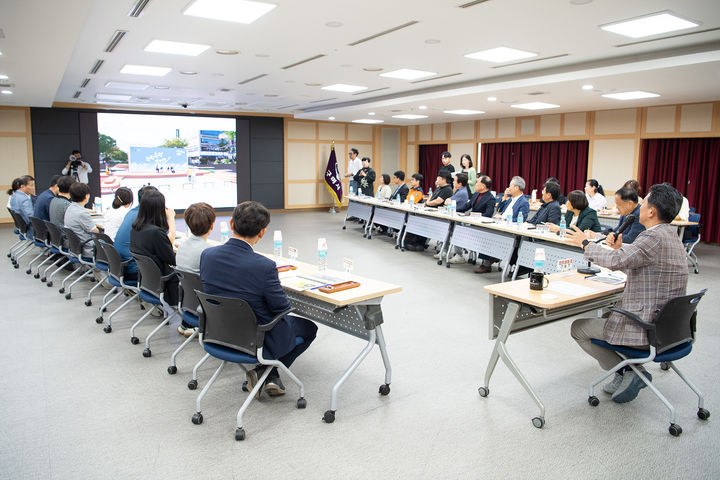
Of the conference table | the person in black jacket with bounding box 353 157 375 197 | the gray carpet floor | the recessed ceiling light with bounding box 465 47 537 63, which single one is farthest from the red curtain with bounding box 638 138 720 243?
the conference table

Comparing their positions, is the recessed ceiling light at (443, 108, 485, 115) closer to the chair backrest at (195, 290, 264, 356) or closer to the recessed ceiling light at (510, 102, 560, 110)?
the recessed ceiling light at (510, 102, 560, 110)

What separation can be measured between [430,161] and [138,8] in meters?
11.6

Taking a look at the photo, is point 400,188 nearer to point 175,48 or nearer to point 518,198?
point 518,198

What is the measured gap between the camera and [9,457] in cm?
254

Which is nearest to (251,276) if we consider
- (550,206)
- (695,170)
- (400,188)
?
(550,206)

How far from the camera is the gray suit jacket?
2.78 metres

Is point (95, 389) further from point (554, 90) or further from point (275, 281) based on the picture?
point (554, 90)

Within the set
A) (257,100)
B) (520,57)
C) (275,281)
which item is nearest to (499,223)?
(520,57)

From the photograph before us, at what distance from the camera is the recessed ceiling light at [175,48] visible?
5621 mm

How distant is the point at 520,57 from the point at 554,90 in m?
1.79

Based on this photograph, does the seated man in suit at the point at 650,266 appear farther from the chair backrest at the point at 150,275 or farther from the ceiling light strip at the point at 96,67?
the ceiling light strip at the point at 96,67

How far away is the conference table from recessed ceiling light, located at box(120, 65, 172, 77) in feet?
19.8

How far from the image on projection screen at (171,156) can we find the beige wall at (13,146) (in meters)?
1.48

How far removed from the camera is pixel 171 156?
1260cm
